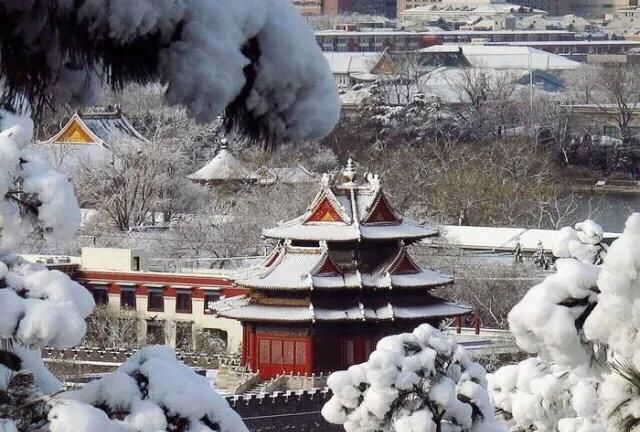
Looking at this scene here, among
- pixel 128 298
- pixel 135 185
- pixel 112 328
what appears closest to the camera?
pixel 112 328

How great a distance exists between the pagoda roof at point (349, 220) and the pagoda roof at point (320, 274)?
16 centimetres

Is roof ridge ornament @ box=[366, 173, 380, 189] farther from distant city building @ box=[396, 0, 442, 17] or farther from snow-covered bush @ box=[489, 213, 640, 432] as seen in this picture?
distant city building @ box=[396, 0, 442, 17]

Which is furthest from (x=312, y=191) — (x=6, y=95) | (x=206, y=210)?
(x=6, y=95)

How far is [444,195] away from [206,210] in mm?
4454

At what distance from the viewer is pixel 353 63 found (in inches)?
2714

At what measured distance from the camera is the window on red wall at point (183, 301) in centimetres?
2416

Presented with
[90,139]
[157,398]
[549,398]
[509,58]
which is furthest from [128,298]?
[509,58]

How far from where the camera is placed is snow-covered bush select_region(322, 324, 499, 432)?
415 inches

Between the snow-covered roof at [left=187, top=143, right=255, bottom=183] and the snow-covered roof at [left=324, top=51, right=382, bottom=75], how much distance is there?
99.5 feet

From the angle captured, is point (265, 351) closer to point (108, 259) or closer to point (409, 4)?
point (108, 259)

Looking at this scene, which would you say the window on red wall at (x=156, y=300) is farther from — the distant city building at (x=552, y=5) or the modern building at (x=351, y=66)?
the distant city building at (x=552, y=5)

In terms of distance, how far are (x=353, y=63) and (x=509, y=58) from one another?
603cm

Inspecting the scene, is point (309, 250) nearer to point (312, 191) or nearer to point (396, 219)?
point (396, 219)

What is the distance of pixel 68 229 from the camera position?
6.06 m
